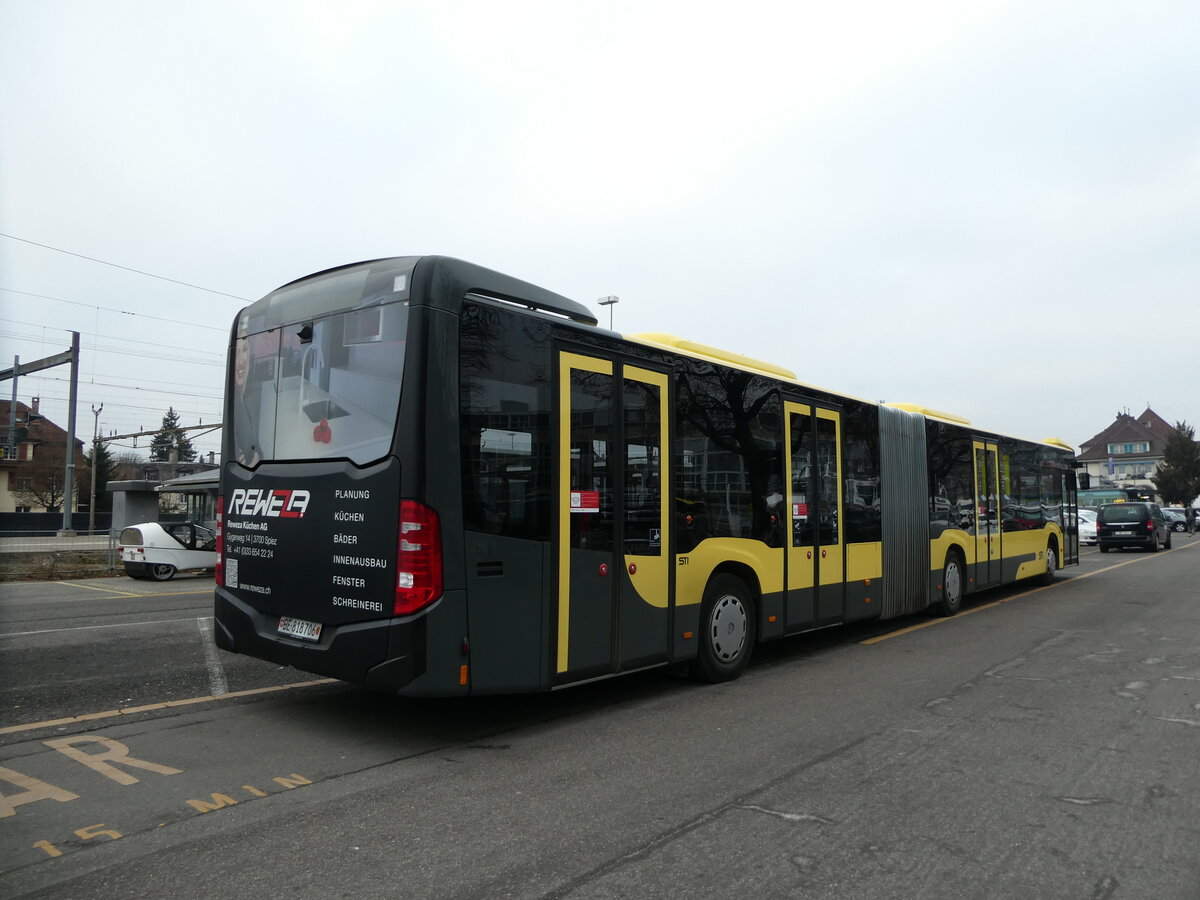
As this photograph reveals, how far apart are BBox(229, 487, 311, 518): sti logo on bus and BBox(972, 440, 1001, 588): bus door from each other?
35.8 feet

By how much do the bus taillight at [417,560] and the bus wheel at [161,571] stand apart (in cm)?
1663

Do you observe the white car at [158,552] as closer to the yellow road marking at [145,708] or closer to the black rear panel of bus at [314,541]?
the yellow road marking at [145,708]

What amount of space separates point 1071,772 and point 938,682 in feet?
8.25

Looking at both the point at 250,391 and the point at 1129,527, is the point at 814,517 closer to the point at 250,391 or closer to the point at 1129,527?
the point at 250,391

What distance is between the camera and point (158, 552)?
18.8 m

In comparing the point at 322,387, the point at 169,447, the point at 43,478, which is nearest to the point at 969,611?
the point at 322,387

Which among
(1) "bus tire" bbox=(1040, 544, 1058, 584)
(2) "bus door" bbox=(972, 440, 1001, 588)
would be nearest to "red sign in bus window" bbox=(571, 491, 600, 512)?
(2) "bus door" bbox=(972, 440, 1001, 588)

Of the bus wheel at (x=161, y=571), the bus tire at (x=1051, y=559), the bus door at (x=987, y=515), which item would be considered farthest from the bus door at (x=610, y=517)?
the bus wheel at (x=161, y=571)

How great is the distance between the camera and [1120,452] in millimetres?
101500

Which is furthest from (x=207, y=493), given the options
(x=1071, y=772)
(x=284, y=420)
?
(x=1071, y=772)

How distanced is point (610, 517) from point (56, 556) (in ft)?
76.0

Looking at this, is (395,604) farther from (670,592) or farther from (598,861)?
(670,592)

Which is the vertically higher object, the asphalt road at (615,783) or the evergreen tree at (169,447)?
the evergreen tree at (169,447)

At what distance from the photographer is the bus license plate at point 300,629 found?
5375mm
